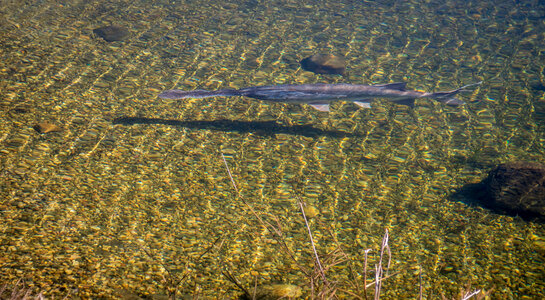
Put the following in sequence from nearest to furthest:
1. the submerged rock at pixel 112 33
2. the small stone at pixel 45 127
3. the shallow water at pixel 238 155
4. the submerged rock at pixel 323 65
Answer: the shallow water at pixel 238 155 < the small stone at pixel 45 127 < the submerged rock at pixel 112 33 < the submerged rock at pixel 323 65

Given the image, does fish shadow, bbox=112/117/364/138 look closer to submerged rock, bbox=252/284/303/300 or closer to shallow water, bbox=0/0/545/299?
shallow water, bbox=0/0/545/299

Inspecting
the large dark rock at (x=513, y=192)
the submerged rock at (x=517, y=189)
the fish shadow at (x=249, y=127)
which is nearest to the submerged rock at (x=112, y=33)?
the fish shadow at (x=249, y=127)

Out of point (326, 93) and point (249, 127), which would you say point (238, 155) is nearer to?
point (249, 127)

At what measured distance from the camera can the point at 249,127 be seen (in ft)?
24.8

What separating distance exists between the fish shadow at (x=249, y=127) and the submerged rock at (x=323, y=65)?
2.81 meters

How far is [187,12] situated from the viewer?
1230cm

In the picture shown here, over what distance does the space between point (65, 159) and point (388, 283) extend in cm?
525

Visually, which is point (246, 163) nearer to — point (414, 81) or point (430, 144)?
point (430, 144)

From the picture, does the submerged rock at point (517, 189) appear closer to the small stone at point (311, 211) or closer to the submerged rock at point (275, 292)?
the small stone at point (311, 211)

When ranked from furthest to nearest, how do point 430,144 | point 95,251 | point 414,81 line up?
point 414,81, point 430,144, point 95,251

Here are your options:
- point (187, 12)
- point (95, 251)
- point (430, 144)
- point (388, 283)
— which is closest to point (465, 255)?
point (388, 283)

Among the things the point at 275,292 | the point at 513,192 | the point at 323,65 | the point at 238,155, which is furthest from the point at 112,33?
the point at 513,192

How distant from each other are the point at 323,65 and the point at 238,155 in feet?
15.7

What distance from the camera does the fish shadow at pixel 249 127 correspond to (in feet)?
23.5
